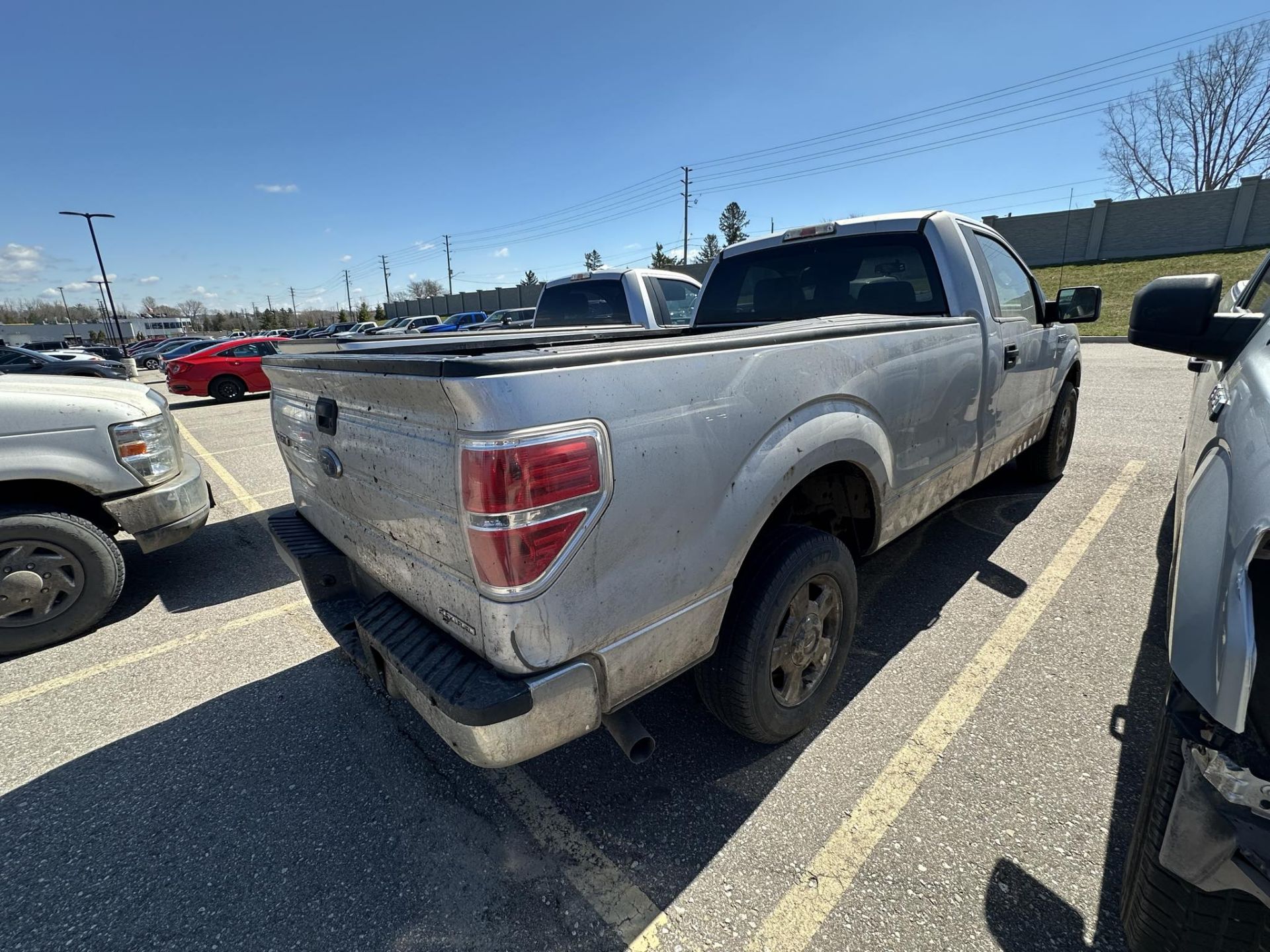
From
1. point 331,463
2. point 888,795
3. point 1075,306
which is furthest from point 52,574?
point 1075,306

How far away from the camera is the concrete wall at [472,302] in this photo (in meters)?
54.7

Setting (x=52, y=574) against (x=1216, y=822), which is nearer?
(x=1216, y=822)

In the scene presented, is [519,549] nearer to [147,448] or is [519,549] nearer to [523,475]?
[523,475]

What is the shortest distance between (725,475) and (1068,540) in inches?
139

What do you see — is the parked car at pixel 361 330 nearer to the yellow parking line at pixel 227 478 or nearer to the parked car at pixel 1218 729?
the yellow parking line at pixel 227 478

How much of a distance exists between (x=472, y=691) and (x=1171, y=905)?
1675 mm

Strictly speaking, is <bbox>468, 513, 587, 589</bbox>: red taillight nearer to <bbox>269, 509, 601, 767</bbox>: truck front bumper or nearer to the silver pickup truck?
the silver pickup truck

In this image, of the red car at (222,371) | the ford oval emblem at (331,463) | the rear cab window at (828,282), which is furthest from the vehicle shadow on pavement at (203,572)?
the red car at (222,371)

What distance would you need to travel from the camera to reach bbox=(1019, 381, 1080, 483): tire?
194 inches

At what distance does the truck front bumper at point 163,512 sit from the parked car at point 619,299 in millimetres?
3512

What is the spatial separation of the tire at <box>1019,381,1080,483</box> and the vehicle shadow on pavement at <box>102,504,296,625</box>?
18.9 feet

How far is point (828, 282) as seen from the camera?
372 cm

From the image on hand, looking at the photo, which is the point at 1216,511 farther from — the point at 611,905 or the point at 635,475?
the point at 611,905

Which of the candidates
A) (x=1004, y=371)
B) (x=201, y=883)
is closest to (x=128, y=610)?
(x=201, y=883)
